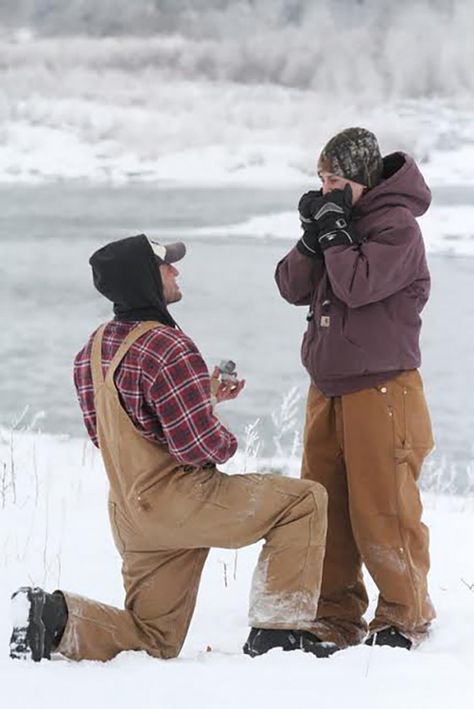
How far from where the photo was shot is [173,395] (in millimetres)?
2100

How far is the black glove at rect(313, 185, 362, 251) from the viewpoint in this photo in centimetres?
232

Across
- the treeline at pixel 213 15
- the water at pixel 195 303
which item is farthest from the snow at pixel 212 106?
the water at pixel 195 303

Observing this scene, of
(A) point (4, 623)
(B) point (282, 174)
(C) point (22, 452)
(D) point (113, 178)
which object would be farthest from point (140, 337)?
(D) point (113, 178)

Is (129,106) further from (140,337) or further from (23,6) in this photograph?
(140,337)

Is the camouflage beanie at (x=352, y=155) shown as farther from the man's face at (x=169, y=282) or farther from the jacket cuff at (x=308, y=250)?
the man's face at (x=169, y=282)

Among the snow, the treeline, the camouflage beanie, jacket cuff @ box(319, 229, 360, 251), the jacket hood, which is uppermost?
the treeline

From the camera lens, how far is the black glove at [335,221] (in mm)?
2318

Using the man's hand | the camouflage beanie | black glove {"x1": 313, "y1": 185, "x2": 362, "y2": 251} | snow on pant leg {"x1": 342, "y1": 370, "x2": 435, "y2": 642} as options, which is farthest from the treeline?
the man's hand

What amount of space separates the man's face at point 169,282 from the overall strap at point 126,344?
12 cm

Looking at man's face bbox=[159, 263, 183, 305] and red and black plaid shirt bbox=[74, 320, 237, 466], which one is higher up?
man's face bbox=[159, 263, 183, 305]

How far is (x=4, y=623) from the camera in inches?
100

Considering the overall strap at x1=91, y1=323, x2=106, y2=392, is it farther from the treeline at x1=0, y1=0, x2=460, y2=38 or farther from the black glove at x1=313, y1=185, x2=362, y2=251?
the treeline at x1=0, y1=0, x2=460, y2=38

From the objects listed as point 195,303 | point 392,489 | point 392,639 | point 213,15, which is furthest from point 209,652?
point 213,15

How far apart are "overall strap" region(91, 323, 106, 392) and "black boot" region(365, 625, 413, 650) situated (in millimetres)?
1008
